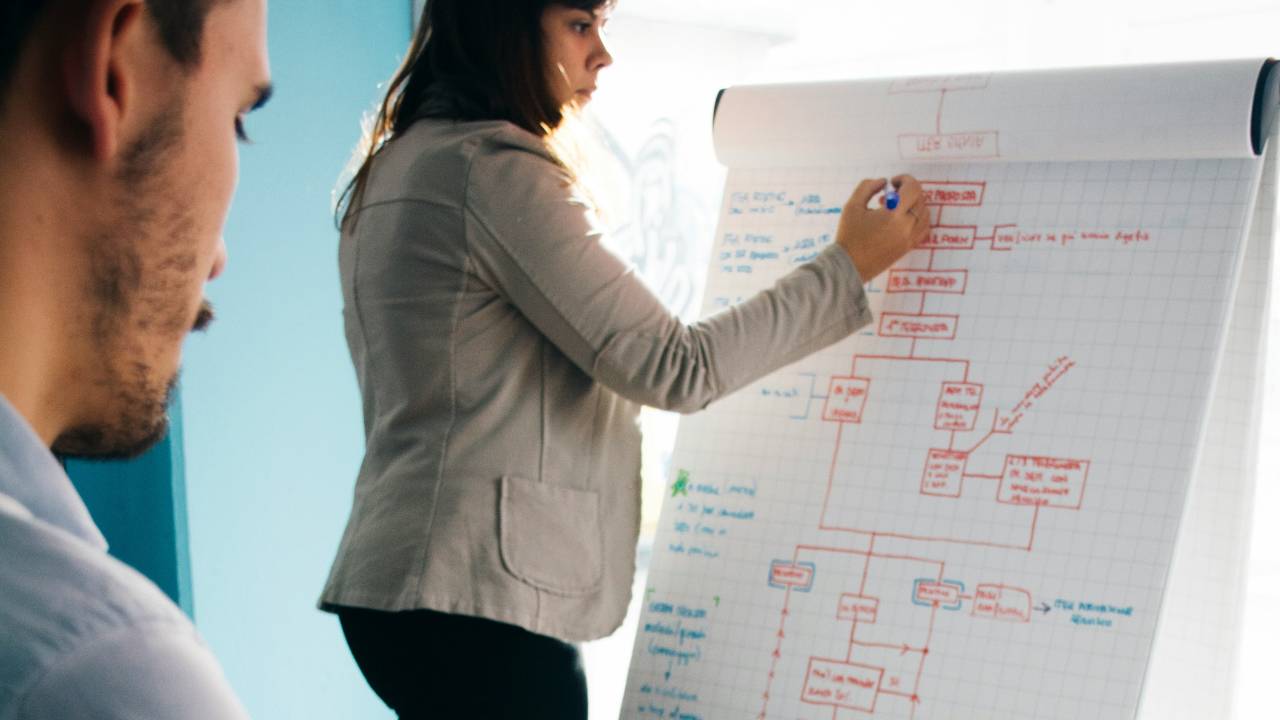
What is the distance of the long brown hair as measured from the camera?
1.29m

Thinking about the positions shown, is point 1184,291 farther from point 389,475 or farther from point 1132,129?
point 389,475

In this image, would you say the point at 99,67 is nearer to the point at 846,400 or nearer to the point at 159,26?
the point at 159,26

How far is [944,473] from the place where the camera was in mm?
1399

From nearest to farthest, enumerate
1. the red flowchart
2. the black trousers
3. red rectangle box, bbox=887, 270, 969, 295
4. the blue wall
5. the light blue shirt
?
the light blue shirt
the black trousers
the red flowchart
red rectangle box, bbox=887, 270, 969, 295
the blue wall

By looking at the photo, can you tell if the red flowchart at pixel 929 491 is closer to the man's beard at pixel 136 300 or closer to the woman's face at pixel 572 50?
the woman's face at pixel 572 50

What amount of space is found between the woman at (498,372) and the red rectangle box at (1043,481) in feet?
0.93

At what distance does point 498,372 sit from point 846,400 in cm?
46

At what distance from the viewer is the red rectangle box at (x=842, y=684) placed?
4.50 feet

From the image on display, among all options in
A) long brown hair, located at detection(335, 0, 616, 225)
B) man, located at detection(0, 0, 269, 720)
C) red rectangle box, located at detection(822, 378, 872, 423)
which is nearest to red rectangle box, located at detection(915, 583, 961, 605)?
red rectangle box, located at detection(822, 378, 872, 423)

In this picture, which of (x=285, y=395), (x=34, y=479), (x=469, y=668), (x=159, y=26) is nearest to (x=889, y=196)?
(x=469, y=668)

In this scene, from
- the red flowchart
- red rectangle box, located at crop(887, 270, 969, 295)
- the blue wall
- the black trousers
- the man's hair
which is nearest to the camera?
the man's hair

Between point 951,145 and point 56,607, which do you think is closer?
point 56,607

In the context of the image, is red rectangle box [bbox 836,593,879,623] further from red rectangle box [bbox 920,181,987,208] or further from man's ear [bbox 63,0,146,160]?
man's ear [bbox 63,0,146,160]

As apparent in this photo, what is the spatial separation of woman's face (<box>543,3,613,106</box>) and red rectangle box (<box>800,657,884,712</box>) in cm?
72
